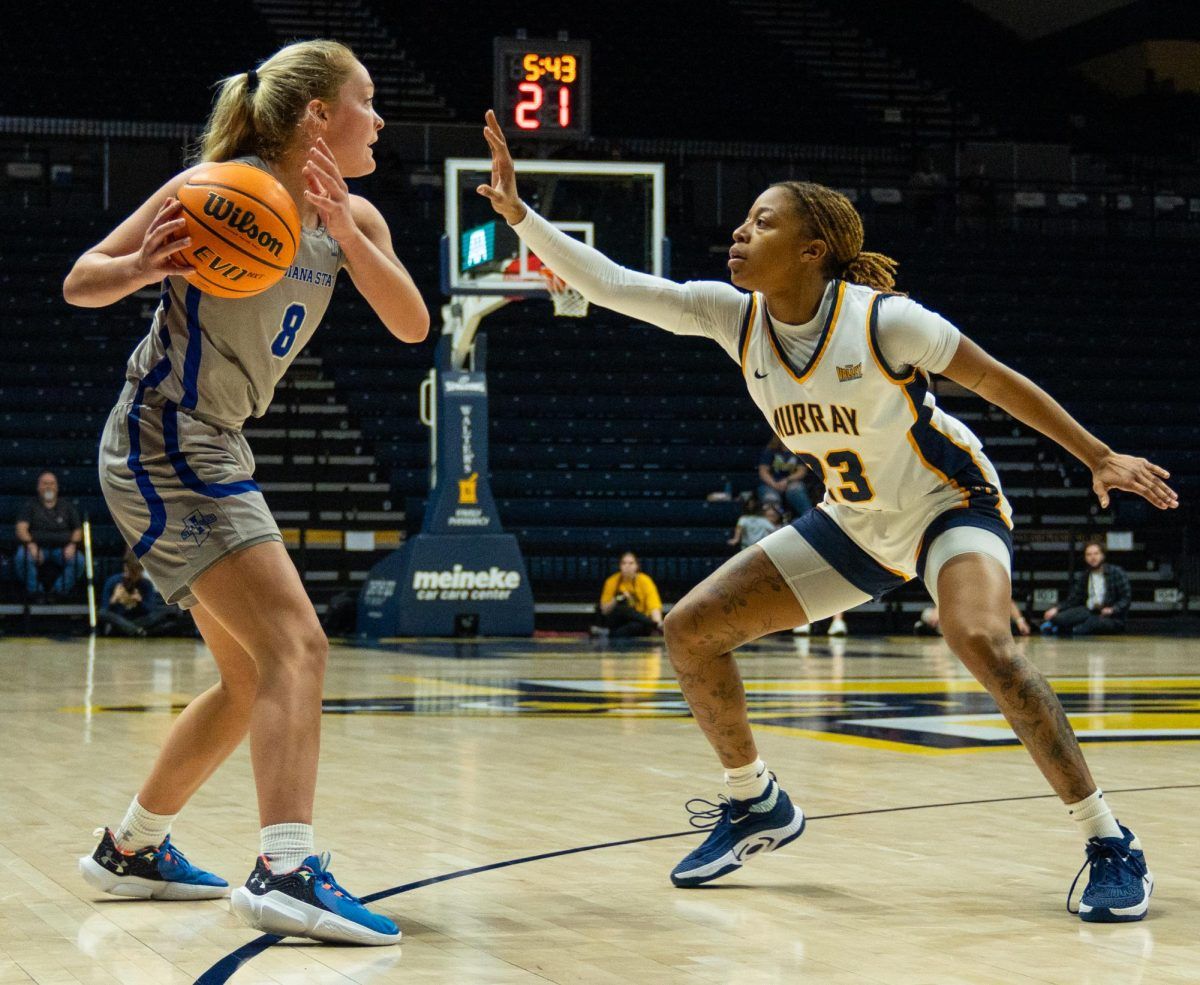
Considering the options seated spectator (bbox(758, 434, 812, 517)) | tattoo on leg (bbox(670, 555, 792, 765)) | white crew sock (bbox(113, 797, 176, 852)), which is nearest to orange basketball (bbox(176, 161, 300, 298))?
white crew sock (bbox(113, 797, 176, 852))

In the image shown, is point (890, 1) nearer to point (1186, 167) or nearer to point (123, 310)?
point (1186, 167)

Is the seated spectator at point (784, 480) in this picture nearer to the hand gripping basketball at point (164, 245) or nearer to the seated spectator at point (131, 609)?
the seated spectator at point (131, 609)

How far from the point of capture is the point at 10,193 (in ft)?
77.5

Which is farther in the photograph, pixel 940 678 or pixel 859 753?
pixel 940 678

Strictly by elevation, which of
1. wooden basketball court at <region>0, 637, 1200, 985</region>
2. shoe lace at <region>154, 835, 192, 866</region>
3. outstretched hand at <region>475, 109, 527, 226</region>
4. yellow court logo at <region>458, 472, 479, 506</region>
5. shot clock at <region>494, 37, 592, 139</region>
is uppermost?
shot clock at <region>494, 37, 592, 139</region>

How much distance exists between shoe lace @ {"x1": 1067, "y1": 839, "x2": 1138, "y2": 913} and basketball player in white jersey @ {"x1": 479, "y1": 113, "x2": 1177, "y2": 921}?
16 mm

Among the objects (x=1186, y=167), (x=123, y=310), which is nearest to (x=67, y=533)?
(x=123, y=310)

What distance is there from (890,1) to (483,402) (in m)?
→ 19.4

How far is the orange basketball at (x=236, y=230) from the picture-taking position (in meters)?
3.70

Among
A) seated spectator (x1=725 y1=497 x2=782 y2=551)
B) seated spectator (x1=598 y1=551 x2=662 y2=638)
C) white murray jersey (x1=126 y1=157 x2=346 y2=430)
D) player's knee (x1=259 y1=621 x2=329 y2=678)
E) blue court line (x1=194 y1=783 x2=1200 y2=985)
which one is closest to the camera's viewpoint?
blue court line (x1=194 y1=783 x2=1200 y2=985)

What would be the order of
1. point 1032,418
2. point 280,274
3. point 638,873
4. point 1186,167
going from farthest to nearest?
point 1186,167, point 638,873, point 1032,418, point 280,274

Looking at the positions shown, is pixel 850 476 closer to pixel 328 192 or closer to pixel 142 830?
pixel 328 192

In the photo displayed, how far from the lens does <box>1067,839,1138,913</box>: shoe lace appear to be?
408 cm

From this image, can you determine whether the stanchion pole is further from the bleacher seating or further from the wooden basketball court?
the wooden basketball court
